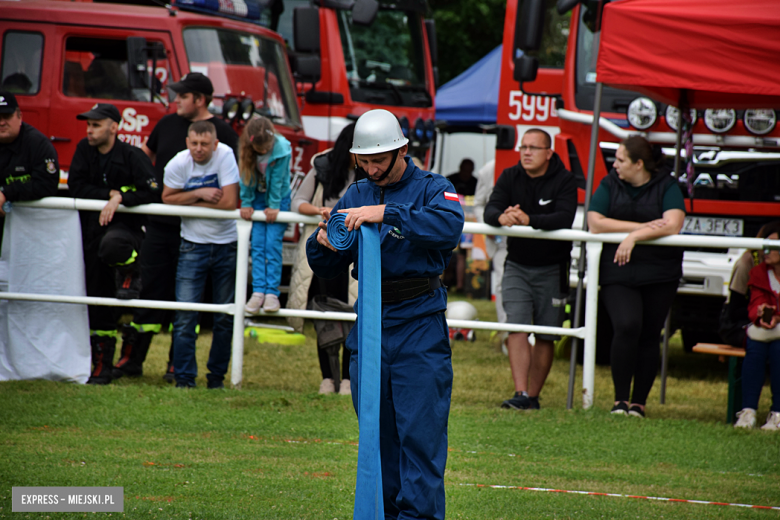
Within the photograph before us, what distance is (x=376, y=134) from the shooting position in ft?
12.7

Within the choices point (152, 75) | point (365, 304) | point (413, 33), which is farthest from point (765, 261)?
point (413, 33)

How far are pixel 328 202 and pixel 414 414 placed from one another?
3539 millimetres

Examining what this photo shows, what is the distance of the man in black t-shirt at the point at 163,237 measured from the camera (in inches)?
284

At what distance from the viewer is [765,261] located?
681 centimetres

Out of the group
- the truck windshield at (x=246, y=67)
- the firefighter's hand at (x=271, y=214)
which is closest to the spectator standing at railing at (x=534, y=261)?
the firefighter's hand at (x=271, y=214)

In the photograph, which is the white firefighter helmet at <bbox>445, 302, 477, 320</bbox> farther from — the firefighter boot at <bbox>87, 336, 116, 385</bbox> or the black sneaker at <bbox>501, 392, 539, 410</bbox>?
the firefighter boot at <bbox>87, 336, 116, 385</bbox>

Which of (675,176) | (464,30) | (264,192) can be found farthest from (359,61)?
(464,30)

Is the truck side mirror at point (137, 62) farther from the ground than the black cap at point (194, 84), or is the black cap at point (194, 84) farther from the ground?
the truck side mirror at point (137, 62)

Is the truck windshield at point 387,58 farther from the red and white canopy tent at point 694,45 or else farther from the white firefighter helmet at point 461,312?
the red and white canopy tent at point 694,45

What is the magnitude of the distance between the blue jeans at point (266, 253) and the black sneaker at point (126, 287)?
893 millimetres

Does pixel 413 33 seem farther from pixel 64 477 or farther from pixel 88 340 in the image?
pixel 64 477

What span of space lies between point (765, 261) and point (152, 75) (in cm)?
601

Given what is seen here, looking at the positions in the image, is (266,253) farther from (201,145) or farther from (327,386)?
(327,386)

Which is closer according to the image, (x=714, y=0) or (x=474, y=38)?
(x=714, y=0)
